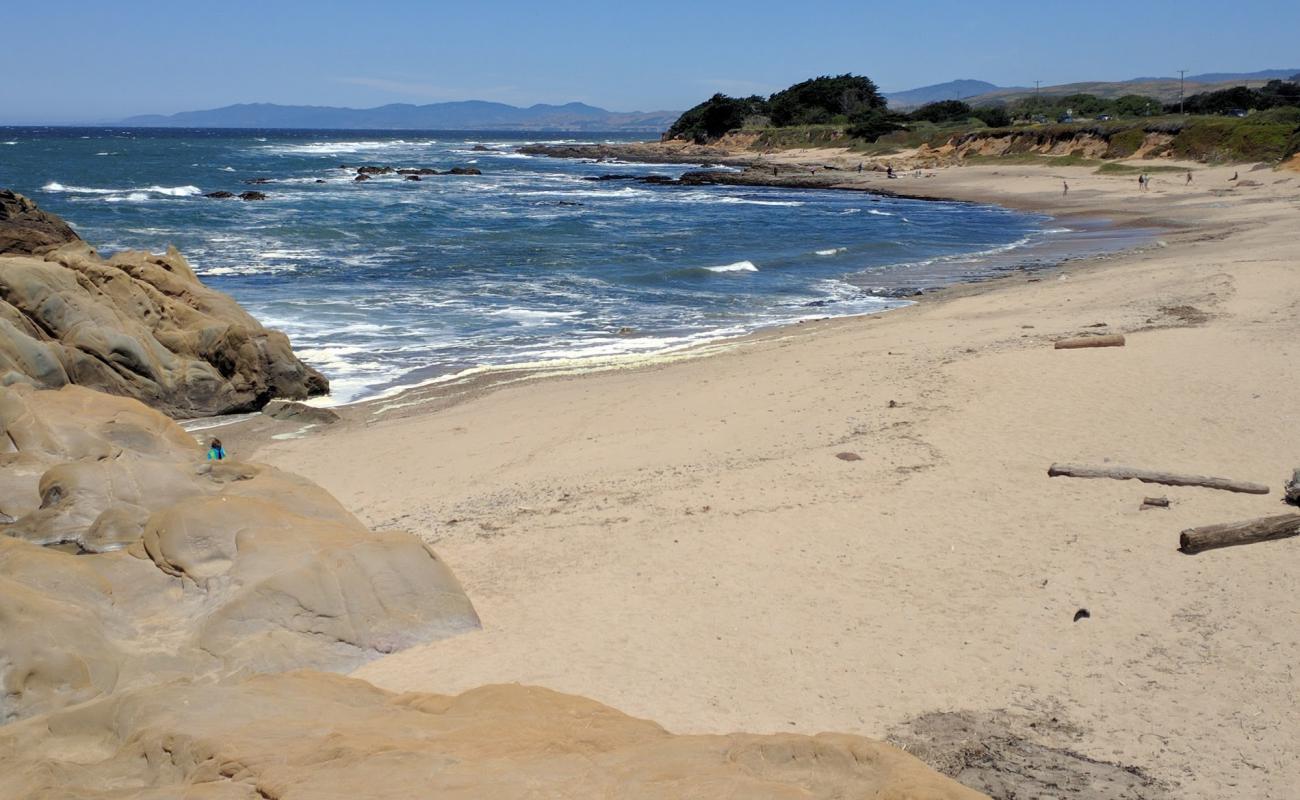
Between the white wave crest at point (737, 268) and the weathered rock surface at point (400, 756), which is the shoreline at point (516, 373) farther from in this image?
the weathered rock surface at point (400, 756)

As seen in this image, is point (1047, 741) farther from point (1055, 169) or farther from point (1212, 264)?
point (1055, 169)

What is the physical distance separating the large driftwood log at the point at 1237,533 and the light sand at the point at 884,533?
121 mm

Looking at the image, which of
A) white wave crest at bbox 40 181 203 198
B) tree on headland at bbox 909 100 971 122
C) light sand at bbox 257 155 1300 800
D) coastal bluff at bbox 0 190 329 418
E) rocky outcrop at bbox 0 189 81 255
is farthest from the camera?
tree on headland at bbox 909 100 971 122

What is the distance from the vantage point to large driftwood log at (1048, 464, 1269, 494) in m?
9.27

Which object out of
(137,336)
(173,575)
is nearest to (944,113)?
(137,336)

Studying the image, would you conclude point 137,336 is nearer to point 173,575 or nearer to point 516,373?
point 516,373

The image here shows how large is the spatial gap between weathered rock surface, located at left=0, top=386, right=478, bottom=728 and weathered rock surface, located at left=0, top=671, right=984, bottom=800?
39.2 inches

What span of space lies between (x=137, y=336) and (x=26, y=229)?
506 centimetres

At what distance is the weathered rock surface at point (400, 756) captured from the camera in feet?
13.2

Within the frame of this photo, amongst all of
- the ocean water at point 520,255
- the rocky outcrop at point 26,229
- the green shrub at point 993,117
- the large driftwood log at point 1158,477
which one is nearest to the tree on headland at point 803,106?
the green shrub at point 993,117

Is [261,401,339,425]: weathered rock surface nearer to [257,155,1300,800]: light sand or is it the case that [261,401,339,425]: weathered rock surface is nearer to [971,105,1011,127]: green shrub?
[257,155,1300,800]: light sand

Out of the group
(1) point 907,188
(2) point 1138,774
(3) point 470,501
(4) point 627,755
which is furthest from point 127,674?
(1) point 907,188

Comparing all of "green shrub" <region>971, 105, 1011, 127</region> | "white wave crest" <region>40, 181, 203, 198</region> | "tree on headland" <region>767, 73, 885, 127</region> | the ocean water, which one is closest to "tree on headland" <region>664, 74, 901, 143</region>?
"tree on headland" <region>767, 73, 885, 127</region>

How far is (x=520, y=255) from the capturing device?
31891 mm
